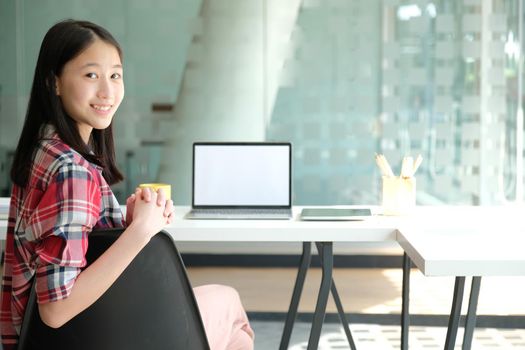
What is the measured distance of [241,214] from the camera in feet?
9.01

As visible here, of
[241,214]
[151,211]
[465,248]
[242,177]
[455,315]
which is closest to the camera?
[151,211]

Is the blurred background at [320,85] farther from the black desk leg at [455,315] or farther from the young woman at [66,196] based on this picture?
the young woman at [66,196]

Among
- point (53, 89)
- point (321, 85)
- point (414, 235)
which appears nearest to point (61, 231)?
point (53, 89)

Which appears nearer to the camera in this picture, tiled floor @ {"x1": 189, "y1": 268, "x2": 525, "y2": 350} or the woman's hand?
the woman's hand

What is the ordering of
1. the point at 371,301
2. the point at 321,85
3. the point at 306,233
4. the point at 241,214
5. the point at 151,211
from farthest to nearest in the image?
the point at 321,85 < the point at 371,301 < the point at 241,214 < the point at 306,233 < the point at 151,211

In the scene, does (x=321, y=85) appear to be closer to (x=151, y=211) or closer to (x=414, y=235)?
(x=414, y=235)

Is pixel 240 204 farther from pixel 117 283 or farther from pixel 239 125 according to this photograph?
pixel 239 125

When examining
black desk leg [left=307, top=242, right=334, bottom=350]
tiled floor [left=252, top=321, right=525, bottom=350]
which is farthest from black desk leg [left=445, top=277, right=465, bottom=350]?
tiled floor [left=252, top=321, right=525, bottom=350]

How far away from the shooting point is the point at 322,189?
511 centimetres

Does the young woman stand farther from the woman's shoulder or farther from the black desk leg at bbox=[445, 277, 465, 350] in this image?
the black desk leg at bbox=[445, 277, 465, 350]

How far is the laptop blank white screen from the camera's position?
2.91 meters

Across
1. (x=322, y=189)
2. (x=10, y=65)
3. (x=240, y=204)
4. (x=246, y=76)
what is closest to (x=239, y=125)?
(x=246, y=76)

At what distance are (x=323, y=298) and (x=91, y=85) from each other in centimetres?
116

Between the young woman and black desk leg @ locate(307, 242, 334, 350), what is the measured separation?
0.91m
